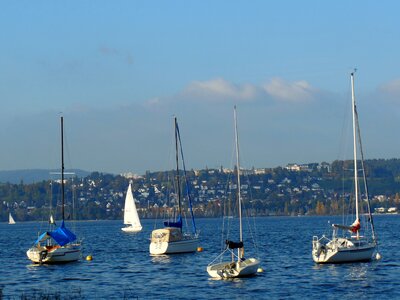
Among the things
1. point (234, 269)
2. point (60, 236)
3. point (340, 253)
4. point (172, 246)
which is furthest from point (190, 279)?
point (172, 246)

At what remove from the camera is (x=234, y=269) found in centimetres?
6059

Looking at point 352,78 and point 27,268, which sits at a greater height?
point 352,78

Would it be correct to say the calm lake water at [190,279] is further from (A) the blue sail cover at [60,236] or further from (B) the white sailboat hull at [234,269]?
(A) the blue sail cover at [60,236]

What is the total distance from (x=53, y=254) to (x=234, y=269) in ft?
67.0

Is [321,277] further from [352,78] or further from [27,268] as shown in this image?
[27,268]

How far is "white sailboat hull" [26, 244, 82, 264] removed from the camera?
76375mm

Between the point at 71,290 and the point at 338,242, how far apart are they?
21.9 m

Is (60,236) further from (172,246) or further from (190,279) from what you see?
(190,279)

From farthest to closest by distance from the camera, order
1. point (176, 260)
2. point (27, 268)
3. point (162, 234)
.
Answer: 1. point (162, 234)
2. point (176, 260)
3. point (27, 268)

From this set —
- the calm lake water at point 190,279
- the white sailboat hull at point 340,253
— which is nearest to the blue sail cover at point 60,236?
the calm lake water at point 190,279

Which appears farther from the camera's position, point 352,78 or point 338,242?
point 352,78

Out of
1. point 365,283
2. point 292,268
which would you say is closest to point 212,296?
point 365,283

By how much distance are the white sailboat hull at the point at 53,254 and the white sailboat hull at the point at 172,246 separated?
33.0 feet

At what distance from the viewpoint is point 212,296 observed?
53.8m
